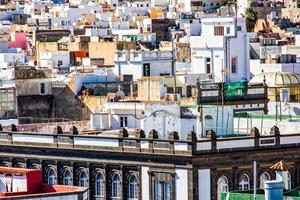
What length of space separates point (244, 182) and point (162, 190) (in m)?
2.96

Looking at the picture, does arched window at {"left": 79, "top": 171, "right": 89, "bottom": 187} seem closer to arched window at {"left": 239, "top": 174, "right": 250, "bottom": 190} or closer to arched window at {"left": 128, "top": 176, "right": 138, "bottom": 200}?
arched window at {"left": 128, "top": 176, "right": 138, "bottom": 200}

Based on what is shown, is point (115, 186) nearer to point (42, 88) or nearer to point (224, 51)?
point (42, 88)

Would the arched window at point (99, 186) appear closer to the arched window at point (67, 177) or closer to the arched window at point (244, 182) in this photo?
the arched window at point (67, 177)

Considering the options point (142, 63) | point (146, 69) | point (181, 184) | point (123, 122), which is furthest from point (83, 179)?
point (142, 63)

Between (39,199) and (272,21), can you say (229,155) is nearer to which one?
(39,199)

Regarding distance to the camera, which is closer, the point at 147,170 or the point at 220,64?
the point at 147,170

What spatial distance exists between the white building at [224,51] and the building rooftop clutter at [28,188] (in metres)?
36.2

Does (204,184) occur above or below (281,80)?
below

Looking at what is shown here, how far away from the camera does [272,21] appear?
172 meters

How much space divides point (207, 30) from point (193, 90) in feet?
55.0

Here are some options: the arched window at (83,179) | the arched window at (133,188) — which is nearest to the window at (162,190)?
the arched window at (133,188)

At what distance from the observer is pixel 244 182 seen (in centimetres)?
6919

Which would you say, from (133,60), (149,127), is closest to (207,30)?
(133,60)

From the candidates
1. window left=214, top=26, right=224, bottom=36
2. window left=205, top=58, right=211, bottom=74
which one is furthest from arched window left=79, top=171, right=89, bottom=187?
window left=214, top=26, right=224, bottom=36
